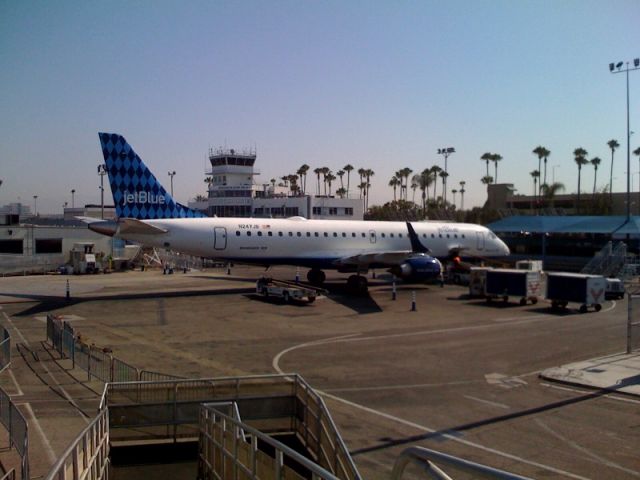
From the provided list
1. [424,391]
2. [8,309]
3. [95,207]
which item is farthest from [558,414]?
[95,207]

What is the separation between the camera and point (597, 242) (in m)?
60.3

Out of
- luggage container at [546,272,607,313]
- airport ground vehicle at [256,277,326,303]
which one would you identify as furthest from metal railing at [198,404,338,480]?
luggage container at [546,272,607,313]

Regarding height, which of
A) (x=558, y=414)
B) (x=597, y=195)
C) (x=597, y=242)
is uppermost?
(x=597, y=195)

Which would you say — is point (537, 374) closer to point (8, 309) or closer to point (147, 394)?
point (147, 394)

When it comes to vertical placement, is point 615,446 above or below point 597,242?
below

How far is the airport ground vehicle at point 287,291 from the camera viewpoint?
109 feet

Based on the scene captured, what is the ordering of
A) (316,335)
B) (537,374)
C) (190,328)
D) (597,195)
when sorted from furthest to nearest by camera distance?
(597,195) → (190,328) → (316,335) → (537,374)

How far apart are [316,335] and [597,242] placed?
4554cm

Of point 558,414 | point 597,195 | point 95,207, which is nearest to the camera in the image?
point 558,414

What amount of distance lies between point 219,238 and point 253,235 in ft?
7.51

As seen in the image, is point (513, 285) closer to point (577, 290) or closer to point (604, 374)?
point (577, 290)

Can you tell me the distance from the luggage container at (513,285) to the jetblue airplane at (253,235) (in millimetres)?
3115

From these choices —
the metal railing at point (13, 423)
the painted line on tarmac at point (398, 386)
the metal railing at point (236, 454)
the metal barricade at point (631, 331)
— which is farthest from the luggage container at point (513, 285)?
the metal railing at point (13, 423)

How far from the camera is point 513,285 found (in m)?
34.1
